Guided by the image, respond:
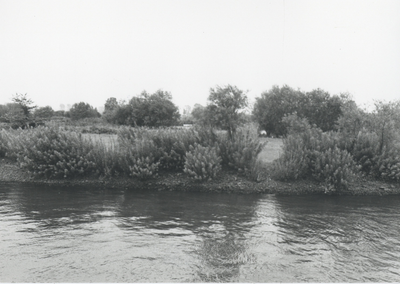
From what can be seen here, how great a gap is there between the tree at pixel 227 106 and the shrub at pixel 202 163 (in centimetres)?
268

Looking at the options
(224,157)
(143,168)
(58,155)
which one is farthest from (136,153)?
(224,157)

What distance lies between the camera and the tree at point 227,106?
19750 mm

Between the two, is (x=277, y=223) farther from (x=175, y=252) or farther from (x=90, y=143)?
(x=90, y=143)

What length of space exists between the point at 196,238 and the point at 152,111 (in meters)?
52.0

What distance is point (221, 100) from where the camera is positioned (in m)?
19.9

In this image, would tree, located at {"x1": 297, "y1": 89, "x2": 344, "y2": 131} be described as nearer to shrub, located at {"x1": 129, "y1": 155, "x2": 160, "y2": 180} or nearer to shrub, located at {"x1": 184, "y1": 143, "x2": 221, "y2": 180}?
shrub, located at {"x1": 184, "y1": 143, "x2": 221, "y2": 180}

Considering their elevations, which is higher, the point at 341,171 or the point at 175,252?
the point at 341,171

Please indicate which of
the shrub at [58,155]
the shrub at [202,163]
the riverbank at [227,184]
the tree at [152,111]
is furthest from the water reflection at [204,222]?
the tree at [152,111]

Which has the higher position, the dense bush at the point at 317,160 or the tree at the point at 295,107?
the tree at the point at 295,107

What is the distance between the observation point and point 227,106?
20.0 meters

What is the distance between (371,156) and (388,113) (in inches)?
103

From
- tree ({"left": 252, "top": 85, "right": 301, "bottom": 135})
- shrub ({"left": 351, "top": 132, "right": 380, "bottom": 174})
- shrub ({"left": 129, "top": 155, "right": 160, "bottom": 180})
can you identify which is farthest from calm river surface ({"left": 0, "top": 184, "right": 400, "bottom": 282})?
tree ({"left": 252, "top": 85, "right": 301, "bottom": 135})

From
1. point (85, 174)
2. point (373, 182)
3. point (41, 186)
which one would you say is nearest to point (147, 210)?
point (85, 174)

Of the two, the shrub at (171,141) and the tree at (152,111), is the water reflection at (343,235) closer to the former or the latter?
the shrub at (171,141)
